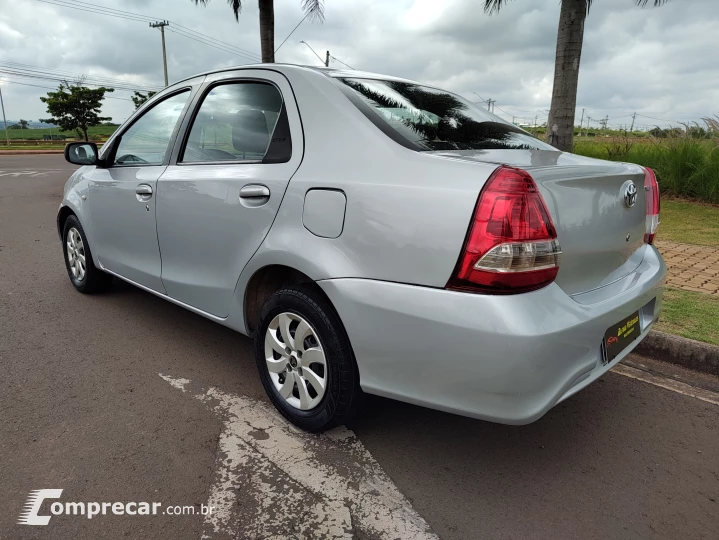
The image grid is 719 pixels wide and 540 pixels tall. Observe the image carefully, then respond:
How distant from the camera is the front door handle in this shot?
342cm

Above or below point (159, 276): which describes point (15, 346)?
below

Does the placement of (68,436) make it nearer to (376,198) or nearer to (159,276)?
(159,276)

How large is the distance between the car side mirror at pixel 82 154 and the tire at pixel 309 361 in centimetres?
237

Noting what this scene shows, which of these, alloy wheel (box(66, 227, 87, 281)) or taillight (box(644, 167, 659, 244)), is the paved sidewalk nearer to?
taillight (box(644, 167, 659, 244))

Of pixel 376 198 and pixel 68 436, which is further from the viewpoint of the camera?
pixel 68 436

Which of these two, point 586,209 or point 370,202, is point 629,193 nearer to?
point 586,209

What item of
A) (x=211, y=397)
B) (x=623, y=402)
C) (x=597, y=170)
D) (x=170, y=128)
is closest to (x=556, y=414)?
(x=623, y=402)

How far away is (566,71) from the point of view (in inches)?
280

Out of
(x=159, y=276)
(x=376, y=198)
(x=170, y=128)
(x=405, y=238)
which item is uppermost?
(x=170, y=128)

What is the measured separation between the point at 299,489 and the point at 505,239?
1298 millimetres

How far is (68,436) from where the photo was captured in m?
2.60

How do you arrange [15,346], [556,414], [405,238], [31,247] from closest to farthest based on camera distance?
[405,238], [556,414], [15,346], [31,247]

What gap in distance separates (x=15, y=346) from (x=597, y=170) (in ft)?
12.0

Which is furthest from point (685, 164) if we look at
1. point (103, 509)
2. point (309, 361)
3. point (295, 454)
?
point (103, 509)
